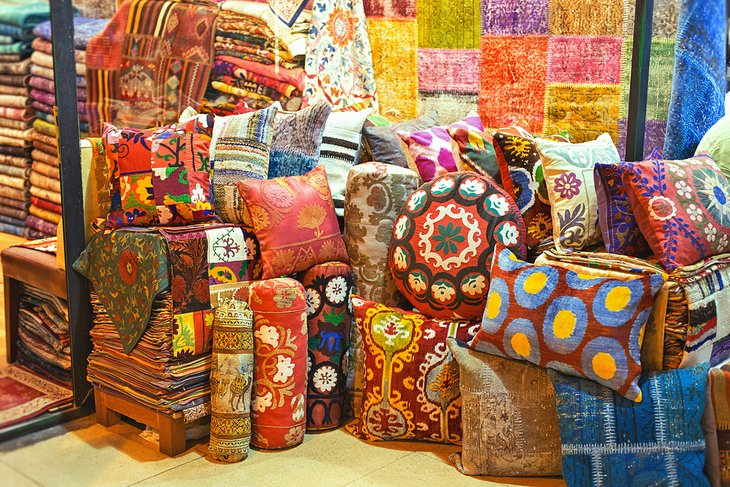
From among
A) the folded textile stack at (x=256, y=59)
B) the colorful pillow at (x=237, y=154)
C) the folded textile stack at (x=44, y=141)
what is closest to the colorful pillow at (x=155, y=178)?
the colorful pillow at (x=237, y=154)

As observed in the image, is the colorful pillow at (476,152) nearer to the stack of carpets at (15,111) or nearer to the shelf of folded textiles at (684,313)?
the shelf of folded textiles at (684,313)

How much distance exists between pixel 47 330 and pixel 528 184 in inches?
73.8

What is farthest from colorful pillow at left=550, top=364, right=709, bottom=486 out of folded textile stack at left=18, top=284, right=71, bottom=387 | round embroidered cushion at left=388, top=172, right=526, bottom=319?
folded textile stack at left=18, top=284, right=71, bottom=387

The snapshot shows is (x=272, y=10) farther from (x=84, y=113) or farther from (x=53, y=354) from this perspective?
(x=53, y=354)

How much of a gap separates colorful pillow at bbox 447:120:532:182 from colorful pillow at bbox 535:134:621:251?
22cm

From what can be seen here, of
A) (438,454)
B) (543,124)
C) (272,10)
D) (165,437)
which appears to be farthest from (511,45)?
(165,437)

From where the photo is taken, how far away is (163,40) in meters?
3.98

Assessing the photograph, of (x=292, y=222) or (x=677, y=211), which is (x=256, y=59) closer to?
(x=292, y=222)

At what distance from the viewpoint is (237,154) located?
328 centimetres

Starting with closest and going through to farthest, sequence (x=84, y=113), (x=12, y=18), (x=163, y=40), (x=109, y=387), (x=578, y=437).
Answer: (x=578, y=437) < (x=12, y=18) < (x=109, y=387) < (x=84, y=113) < (x=163, y=40)

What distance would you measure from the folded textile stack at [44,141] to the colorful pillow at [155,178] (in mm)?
199

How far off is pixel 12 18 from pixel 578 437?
7.39 ft

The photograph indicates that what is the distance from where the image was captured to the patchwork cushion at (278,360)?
3.01 m

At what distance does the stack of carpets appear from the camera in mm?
2883
